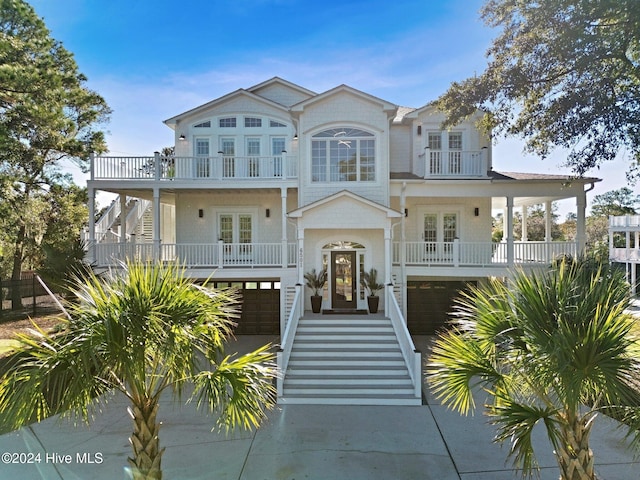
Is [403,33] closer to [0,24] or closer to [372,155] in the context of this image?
[372,155]

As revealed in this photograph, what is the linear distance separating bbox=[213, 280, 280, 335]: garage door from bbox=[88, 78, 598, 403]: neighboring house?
4 cm

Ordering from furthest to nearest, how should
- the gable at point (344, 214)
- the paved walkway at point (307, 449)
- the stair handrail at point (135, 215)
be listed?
1. the stair handrail at point (135, 215)
2. the gable at point (344, 214)
3. the paved walkway at point (307, 449)

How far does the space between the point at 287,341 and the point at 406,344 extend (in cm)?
319

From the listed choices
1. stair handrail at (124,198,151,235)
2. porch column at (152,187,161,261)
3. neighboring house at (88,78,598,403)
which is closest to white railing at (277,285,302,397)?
neighboring house at (88,78,598,403)

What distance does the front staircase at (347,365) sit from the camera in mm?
9219

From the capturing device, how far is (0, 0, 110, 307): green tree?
1376 centimetres

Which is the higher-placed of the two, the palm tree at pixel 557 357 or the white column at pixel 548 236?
the white column at pixel 548 236

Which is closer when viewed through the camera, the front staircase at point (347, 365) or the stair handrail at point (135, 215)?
the front staircase at point (347, 365)

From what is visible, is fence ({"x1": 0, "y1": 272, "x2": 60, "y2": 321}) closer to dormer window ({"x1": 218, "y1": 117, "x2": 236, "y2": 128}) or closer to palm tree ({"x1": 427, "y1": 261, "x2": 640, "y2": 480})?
dormer window ({"x1": 218, "y1": 117, "x2": 236, "y2": 128})

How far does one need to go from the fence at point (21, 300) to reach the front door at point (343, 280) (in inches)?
526

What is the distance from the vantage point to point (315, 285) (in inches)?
530

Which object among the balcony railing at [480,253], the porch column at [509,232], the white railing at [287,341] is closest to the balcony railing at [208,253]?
the white railing at [287,341]

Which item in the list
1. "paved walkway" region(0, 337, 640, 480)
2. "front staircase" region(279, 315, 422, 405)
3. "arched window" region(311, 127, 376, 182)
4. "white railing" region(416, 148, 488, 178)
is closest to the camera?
"paved walkway" region(0, 337, 640, 480)

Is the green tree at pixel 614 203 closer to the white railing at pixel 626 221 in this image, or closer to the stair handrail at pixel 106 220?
the white railing at pixel 626 221
